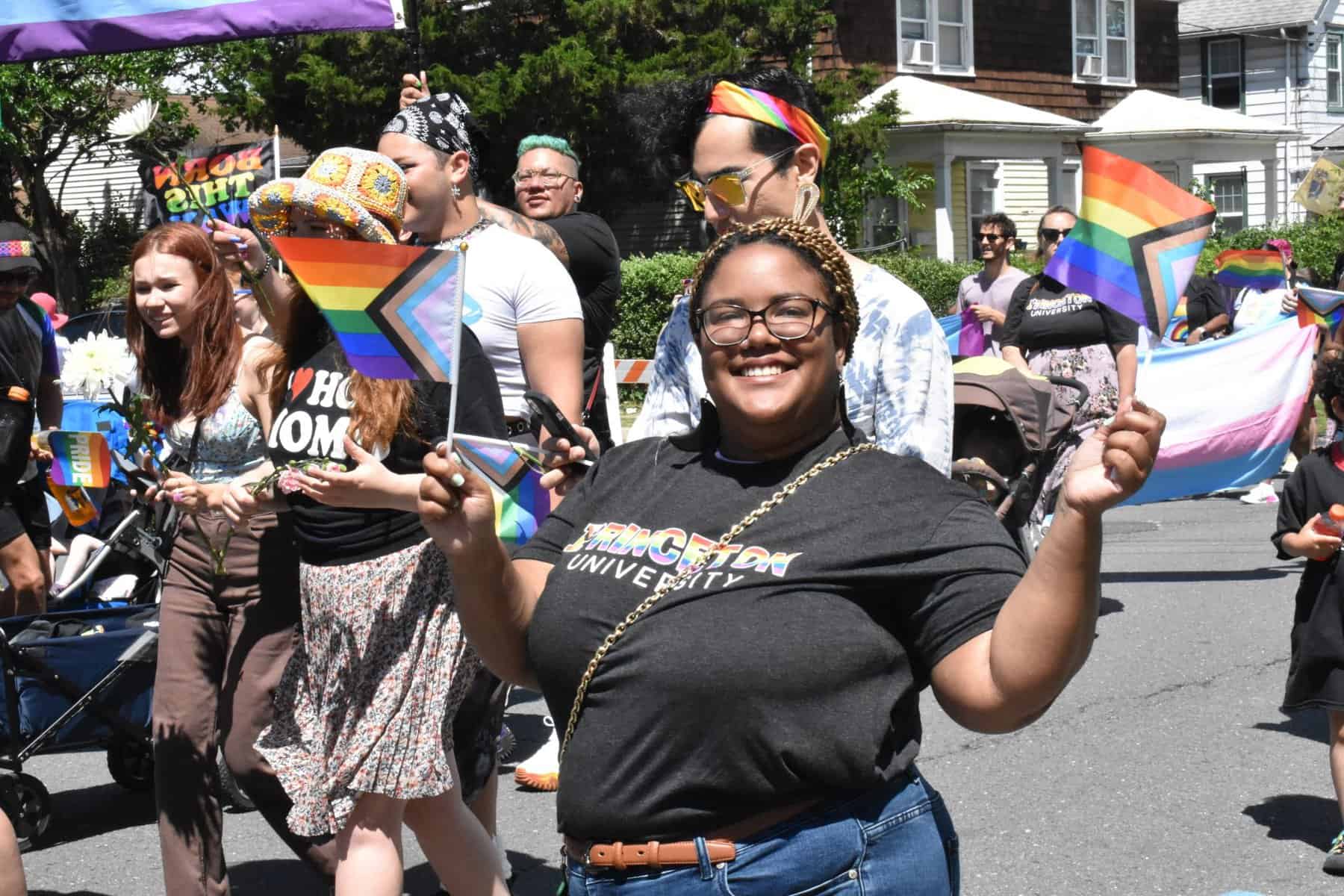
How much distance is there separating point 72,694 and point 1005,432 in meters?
3.92

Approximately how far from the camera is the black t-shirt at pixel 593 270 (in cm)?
597

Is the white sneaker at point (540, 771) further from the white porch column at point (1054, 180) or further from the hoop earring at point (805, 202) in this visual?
the white porch column at point (1054, 180)

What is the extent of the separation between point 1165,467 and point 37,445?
7.03 metres

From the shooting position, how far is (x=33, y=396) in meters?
5.80

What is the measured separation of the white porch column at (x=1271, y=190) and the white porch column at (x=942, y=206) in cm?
1150

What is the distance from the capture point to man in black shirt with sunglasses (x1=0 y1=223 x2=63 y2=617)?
6.28 metres

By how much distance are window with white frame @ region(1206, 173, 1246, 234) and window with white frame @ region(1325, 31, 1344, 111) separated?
10.5ft

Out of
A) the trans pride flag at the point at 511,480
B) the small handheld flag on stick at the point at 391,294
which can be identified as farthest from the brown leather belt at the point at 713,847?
the small handheld flag on stick at the point at 391,294

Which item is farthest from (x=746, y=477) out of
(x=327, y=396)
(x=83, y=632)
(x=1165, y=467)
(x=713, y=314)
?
(x=1165, y=467)

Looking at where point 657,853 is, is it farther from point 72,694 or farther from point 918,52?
point 918,52

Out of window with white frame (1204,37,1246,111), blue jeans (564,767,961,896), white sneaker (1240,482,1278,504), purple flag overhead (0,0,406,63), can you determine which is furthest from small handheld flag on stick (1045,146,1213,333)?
window with white frame (1204,37,1246,111)

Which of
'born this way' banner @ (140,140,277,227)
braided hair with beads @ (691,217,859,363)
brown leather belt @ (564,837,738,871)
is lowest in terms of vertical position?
brown leather belt @ (564,837,738,871)

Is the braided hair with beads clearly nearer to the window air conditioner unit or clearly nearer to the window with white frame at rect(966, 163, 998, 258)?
the window with white frame at rect(966, 163, 998, 258)

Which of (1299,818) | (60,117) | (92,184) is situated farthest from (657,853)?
(92,184)
